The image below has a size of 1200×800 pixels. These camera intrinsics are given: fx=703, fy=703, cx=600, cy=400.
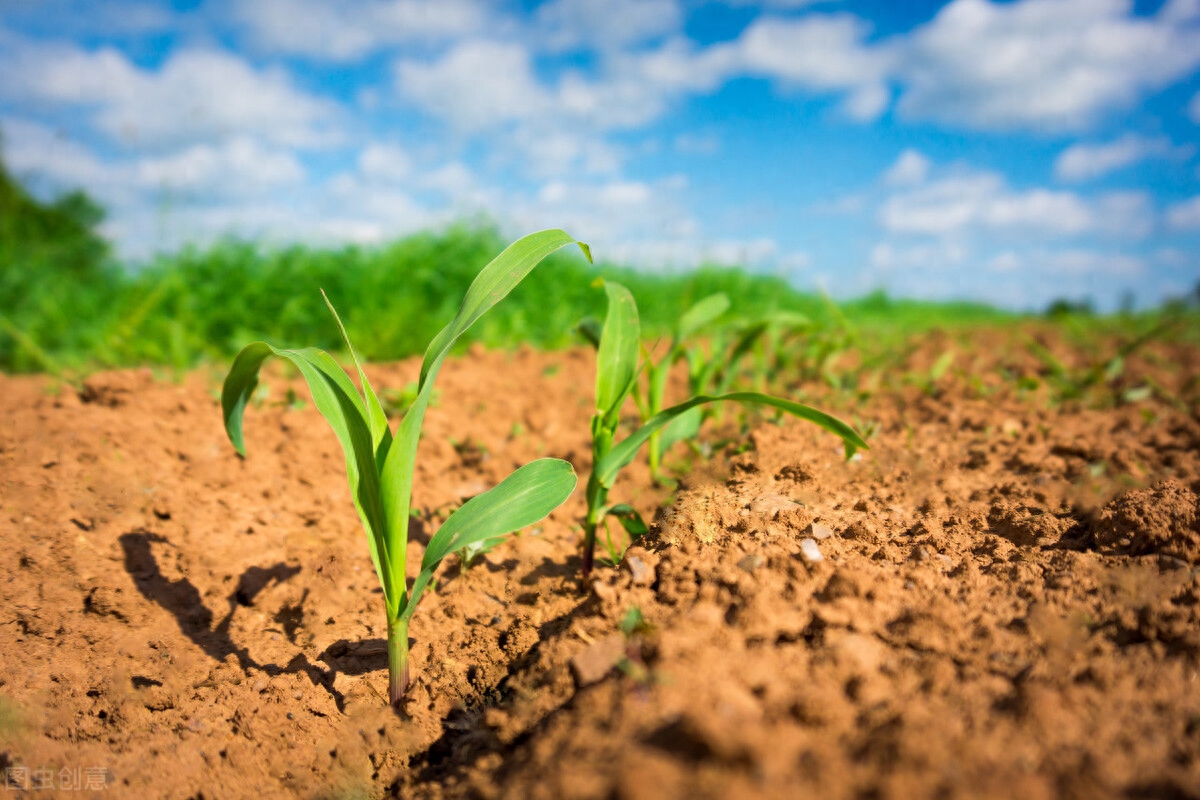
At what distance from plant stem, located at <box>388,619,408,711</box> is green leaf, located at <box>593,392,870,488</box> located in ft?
1.68

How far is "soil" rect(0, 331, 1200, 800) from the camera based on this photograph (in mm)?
875

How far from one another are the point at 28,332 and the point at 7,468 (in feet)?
13.6

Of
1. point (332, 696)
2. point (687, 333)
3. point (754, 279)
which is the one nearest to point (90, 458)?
point (332, 696)

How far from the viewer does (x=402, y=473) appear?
130 cm

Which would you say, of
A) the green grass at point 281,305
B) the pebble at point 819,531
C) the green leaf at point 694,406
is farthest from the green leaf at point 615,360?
the green grass at point 281,305

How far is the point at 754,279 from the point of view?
9094 mm

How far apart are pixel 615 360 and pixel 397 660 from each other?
0.81 meters

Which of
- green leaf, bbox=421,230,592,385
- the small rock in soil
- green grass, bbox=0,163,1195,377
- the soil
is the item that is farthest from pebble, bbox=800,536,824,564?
green grass, bbox=0,163,1195,377

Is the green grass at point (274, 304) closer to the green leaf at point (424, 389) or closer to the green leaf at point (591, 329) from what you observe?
the green leaf at point (591, 329)

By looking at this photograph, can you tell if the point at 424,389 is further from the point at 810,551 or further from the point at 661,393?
the point at 661,393

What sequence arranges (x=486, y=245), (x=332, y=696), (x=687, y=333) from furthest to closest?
(x=486, y=245) → (x=687, y=333) → (x=332, y=696)

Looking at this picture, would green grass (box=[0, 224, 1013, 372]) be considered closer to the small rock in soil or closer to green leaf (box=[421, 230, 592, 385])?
green leaf (box=[421, 230, 592, 385])

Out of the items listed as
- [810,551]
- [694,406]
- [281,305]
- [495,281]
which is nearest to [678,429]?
[694,406]

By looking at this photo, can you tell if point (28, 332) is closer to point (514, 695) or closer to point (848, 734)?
point (514, 695)
